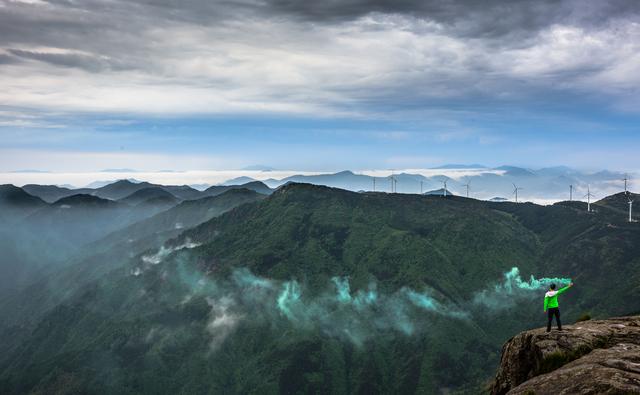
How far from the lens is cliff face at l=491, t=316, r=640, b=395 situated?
53.2 meters

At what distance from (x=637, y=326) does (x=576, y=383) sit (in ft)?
95.6

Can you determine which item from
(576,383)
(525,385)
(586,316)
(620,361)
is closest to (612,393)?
(576,383)

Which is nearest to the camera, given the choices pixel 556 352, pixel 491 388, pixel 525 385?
pixel 525 385

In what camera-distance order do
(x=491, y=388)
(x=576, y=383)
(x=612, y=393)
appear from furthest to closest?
1. (x=491, y=388)
2. (x=576, y=383)
3. (x=612, y=393)

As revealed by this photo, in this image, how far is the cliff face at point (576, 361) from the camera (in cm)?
5325

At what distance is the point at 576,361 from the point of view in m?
61.8

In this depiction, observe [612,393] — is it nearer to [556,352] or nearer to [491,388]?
[556,352]

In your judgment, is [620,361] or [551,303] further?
[551,303]

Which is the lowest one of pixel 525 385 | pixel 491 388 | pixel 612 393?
pixel 491 388

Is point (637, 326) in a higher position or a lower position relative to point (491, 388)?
higher

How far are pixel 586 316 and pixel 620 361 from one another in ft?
117

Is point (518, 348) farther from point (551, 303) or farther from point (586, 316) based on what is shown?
point (586, 316)

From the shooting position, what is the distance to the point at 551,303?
7231 cm

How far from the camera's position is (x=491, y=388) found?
277 feet
